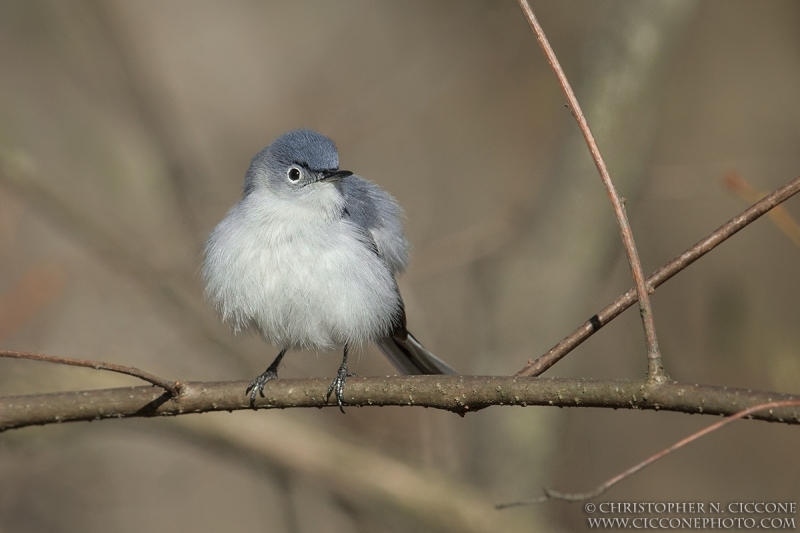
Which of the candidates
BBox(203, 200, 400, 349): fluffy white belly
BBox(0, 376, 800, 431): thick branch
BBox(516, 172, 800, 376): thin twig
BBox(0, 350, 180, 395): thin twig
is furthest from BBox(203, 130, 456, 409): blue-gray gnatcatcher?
BBox(516, 172, 800, 376): thin twig

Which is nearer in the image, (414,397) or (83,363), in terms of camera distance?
(83,363)

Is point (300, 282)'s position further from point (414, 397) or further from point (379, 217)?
point (414, 397)

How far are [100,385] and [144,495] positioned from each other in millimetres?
1201

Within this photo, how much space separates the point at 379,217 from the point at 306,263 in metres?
0.72

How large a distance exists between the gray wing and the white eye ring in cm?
23

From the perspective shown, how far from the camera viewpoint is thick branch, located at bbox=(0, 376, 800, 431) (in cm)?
192

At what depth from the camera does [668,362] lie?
13.6ft

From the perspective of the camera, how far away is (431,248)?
204 inches

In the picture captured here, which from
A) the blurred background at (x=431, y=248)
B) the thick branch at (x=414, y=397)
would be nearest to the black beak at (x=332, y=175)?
the blurred background at (x=431, y=248)

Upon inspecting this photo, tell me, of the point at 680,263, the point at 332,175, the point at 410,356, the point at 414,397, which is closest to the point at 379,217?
the point at 332,175

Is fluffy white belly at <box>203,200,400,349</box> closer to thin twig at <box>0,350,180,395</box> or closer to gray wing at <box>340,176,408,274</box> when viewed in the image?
gray wing at <box>340,176,408,274</box>

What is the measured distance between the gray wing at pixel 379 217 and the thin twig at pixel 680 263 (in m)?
1.57

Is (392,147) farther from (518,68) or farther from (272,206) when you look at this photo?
(272,206)

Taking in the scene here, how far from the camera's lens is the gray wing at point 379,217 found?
3.65 m
